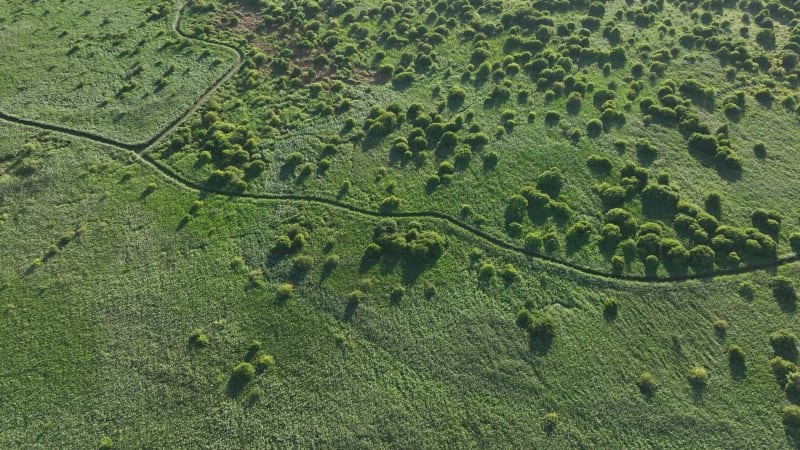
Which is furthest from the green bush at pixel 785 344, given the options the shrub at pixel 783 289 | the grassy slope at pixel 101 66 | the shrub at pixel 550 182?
the grassy slope at pixel 101 66

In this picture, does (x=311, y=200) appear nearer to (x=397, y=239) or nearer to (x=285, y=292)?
(x=397, y=239)

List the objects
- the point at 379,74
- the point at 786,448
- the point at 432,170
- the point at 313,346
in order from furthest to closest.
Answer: the point at 379,74, the point at 432,170, the point at 313,346, the point at 786,448

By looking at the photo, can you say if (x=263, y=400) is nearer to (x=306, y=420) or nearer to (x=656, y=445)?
(x=306, y=420)

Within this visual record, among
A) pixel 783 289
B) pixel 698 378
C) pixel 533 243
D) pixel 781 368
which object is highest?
pixel 783 289

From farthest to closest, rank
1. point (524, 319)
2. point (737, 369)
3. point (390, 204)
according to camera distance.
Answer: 1. point (390, 204)
2. point (524, 319)
3. point (737, 369)

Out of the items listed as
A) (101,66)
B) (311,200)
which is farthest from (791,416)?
(101,66)

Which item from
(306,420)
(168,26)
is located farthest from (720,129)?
(168,26)

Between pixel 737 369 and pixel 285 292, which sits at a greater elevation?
pixel 737 369
